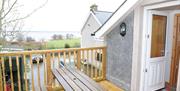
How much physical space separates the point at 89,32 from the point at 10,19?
7.97 m

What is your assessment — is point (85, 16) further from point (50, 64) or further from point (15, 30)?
point (50, 64)

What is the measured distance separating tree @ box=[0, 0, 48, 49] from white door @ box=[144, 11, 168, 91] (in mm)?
2973

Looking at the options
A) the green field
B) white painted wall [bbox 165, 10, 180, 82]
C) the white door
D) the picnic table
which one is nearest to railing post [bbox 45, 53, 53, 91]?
the picnic table

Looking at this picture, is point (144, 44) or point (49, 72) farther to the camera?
point (49, 72)

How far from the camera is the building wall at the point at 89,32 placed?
10.3 meters

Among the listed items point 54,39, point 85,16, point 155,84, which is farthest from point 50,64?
point 85,16

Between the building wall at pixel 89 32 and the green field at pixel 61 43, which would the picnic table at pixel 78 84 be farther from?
the green field at pixel 61 43

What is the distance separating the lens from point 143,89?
10.6 feet

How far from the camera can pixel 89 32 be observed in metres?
11.4

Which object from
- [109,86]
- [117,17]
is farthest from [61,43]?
[117,17]

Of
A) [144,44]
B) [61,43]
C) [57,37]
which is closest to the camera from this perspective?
[144,44]

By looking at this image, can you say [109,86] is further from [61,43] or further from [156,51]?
[61,43]

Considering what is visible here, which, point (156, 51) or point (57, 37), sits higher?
point (57, 37)

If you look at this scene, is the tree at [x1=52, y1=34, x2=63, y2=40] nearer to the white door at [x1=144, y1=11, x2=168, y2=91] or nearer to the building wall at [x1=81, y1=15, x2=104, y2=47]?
the building wall at [x1=81, y1=15, x2=104, y2=47]
